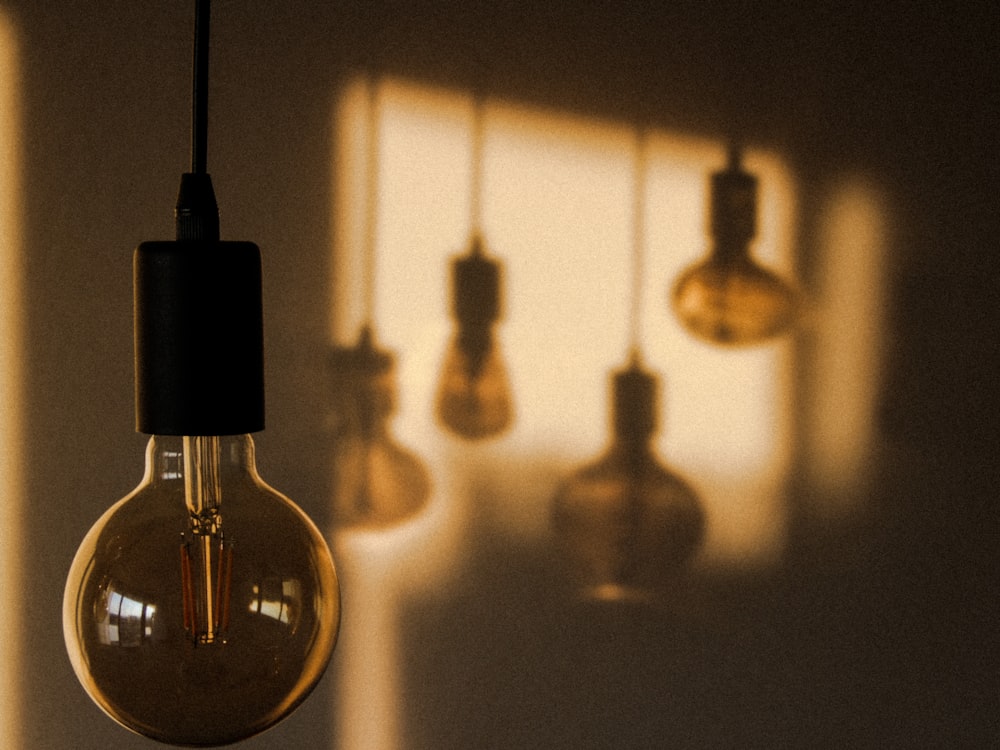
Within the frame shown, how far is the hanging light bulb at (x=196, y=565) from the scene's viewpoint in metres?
0.42

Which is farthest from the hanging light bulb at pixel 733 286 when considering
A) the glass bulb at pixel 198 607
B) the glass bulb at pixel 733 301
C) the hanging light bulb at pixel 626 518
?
the glass bulb at pixel 198 607

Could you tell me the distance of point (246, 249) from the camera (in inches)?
16.9

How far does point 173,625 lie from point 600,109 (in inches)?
23.3

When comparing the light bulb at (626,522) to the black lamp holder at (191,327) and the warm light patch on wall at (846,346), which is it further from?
the black lamp holder at (191,327)

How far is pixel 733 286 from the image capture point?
2.85 feet


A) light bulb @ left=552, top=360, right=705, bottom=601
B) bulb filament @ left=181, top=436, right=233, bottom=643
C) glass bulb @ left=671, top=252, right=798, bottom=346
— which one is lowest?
light bulb @ left=552, top=360, right=705, bottom=601

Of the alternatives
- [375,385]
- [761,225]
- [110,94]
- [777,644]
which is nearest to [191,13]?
[110,94]

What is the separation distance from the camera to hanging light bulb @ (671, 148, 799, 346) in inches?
33.9

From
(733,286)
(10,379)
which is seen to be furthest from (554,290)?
(10,379)

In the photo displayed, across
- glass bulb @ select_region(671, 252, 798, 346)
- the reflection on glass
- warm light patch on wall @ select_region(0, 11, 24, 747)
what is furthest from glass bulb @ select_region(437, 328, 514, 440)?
the reflection on glass

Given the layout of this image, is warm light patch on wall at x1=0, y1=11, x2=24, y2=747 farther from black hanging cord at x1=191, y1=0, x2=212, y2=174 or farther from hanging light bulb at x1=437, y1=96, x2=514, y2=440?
black hanging cord at x1=191, y1=0, x2=212, y2=174

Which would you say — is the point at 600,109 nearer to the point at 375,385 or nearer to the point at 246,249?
the point at 375,385

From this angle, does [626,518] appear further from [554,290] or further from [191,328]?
[191,328]

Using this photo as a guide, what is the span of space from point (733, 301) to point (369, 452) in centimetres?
33
